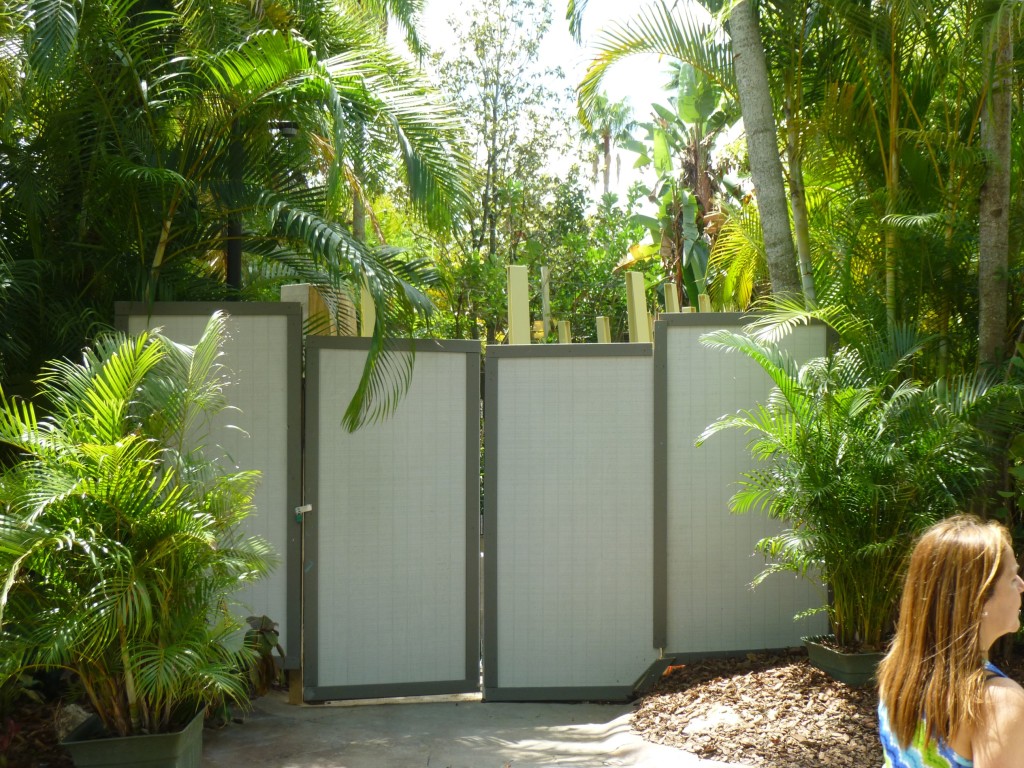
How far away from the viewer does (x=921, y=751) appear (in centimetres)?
207

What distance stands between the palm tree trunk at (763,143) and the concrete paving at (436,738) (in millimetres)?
3306

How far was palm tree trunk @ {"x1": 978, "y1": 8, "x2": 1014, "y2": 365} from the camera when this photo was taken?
20.9ft

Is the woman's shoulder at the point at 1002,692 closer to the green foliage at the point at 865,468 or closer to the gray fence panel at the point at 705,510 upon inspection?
the green foliage at the point at 865,468

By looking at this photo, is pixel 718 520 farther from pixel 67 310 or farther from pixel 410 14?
pixel 410 14

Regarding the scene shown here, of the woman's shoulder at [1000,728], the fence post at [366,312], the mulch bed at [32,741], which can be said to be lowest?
the mulch bed at [32,741]

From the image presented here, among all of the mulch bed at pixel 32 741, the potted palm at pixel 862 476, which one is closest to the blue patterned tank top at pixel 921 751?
the potted palm at pixel 862 476

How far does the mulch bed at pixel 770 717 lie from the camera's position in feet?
16.9

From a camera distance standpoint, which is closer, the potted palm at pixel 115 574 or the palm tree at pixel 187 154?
the potted palm at pixel 115 574

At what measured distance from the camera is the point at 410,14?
31.4 ft

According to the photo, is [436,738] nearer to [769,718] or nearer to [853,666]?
[769,718]

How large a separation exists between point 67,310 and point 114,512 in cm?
275

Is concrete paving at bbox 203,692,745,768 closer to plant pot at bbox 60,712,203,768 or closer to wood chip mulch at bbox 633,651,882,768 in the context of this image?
wood chip mulch at bbox 633,651,882,768

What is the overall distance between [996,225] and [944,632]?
5.16 m

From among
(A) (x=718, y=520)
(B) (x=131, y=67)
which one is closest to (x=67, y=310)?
(B) (x=131, y=67)
